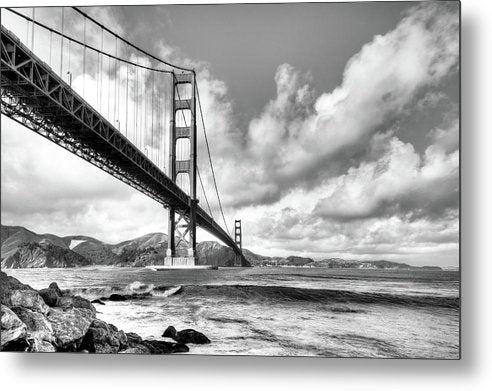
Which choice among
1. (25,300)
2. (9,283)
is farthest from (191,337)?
(9,283)

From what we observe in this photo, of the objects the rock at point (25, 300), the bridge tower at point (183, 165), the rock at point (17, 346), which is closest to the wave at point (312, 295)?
the bridge tower at point (183, 165)

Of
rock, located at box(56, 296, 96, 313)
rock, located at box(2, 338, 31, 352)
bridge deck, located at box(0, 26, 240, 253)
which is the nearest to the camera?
bridge deck, located at box(0, 26, 240, 253)

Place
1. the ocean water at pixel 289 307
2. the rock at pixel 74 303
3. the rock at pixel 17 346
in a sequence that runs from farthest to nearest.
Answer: the rock at pixel 74 303
the rock at pixel 17 346
the ocean water at pixel 289 307

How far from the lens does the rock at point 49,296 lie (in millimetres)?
3691

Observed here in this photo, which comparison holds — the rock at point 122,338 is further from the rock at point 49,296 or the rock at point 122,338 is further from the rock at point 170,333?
the rock at point 49,296

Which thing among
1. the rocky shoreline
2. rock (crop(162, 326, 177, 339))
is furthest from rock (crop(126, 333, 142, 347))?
rock (crop(162, 326, 177, 339))

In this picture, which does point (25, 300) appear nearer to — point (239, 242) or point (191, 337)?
point (191, 337)

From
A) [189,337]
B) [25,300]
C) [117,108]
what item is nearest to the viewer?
[189,337]

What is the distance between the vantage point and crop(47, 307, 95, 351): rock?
3.56m

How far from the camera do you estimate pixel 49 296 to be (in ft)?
12.1

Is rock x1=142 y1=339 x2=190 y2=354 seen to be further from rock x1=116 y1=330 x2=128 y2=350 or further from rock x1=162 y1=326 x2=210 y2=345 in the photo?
rock x1=116 y1=330 x2=128 y2=350

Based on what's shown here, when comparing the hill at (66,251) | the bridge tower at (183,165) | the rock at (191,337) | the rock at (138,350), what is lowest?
the rock at (138,350)

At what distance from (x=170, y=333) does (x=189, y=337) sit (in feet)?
0.52

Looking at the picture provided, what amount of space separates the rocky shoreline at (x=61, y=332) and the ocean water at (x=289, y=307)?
7 cm
